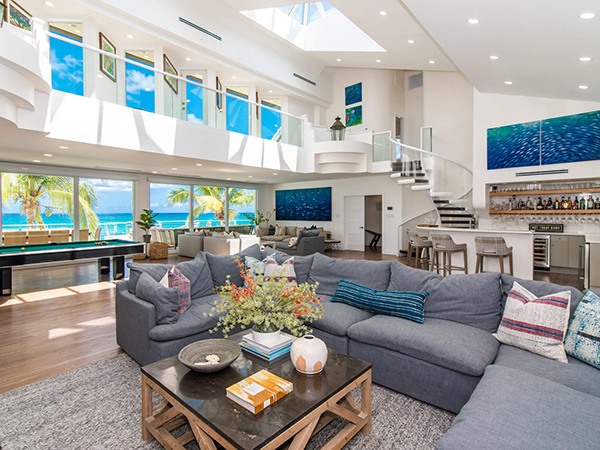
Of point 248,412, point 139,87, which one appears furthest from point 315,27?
point 248,412

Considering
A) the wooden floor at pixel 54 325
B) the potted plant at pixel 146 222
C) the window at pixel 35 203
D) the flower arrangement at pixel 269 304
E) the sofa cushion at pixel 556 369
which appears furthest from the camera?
the potted plant at pixel 146 222

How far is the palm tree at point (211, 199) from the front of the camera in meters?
11.9

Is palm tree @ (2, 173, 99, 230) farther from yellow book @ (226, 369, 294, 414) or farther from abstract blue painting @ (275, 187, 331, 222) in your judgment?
yellow book @ (226, 369, 294, 414)

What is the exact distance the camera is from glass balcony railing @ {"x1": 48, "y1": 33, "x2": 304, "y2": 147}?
495 centimetres

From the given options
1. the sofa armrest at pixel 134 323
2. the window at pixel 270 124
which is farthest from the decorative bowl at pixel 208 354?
the window at pixel 270 124

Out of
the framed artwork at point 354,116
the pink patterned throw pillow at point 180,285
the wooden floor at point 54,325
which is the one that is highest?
the framed artwork at point 354,116

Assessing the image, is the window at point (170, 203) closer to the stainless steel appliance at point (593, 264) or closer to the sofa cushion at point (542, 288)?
the sofa cushion at point (542, 288)

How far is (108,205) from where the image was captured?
32.4 feet

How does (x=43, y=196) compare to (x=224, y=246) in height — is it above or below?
above

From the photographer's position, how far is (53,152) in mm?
6465

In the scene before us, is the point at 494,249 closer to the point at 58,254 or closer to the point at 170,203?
the point at 58,254

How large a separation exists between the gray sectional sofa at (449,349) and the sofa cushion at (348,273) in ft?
0.04

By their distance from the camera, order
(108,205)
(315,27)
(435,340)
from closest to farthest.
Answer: (435,340) → (108,205) → (315,27)

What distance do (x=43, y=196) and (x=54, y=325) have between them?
247 inches
